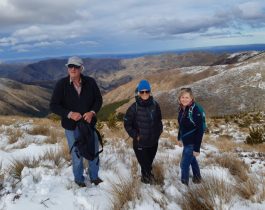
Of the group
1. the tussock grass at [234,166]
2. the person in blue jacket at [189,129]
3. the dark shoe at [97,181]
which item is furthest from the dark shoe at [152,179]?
the tussock grass at [234,166]

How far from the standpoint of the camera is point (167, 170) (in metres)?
6.45

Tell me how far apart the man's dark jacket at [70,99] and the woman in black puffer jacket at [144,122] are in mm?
635

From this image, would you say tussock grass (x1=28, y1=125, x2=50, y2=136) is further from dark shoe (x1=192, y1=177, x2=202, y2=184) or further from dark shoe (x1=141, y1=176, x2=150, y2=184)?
dark shoe (x1=192, y1=177, x2=202, y2=184)

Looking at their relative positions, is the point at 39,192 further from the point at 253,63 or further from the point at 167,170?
the point at 253,63

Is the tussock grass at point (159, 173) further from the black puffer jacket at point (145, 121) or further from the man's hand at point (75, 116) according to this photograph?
the man's hand at point (75, 116)

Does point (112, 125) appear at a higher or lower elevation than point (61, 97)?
lower

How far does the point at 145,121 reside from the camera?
5.75 meters

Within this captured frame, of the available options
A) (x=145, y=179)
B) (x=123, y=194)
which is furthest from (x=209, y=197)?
(x=145, y=179)

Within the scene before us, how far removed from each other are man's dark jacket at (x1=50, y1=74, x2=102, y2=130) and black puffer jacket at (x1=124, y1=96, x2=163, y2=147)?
62 centimetres

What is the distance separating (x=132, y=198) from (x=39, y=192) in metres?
1.30

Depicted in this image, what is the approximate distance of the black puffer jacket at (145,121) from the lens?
18.9ft

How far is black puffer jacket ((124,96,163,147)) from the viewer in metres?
5.75

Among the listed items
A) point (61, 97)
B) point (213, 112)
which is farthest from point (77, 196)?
point (213, 112)

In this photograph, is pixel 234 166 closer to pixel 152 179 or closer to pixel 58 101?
pixel 152 179
